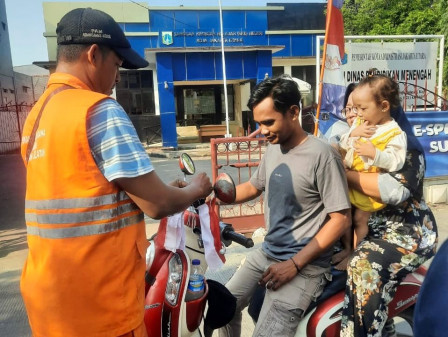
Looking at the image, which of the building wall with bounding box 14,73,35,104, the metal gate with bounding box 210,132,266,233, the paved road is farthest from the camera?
the building wall with bounding box 14,73,35,104

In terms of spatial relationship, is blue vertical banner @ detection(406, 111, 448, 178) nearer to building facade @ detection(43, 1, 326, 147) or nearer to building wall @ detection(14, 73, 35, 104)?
building facade @ detection(43, 1, 326, 147)

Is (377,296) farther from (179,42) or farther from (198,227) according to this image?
(179,42)

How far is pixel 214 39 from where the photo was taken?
20688mm

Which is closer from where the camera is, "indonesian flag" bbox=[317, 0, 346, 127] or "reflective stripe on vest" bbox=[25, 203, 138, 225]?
"reflective stripe on vest" bbox=[25, 203, 138, 225]

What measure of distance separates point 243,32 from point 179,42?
3500mm

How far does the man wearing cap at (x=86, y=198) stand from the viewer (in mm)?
1234

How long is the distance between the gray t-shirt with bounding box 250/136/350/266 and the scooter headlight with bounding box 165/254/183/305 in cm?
53

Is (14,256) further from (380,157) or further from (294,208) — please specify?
(380,157)

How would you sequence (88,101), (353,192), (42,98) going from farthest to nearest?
(353,192) < (42,98) < (88,101)

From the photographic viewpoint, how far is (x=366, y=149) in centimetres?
179

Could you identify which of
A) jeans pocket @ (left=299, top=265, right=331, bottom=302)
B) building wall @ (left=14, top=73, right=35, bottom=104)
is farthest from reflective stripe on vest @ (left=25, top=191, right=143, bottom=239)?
building wall @ (left=14, top=73, right=35, bottom=104)

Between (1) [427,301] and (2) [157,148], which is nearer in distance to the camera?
(1) [427,301]

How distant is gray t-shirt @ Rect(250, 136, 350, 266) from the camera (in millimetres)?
1727

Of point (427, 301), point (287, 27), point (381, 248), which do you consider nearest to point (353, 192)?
point (381, 248)
